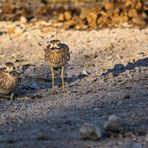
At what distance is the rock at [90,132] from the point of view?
7281 mm

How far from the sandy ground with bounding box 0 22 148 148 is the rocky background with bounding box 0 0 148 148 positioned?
0.01 meters

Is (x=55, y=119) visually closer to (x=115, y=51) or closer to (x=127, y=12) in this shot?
(x=115, y=51)

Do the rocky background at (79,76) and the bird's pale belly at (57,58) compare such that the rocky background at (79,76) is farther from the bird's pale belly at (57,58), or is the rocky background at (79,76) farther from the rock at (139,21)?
the bird's pale belly at (57,58)

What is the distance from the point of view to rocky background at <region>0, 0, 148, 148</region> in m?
7.56

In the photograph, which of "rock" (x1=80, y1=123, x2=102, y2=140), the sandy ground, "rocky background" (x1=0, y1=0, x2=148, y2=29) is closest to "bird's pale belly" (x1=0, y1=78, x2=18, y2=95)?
the sandy ground

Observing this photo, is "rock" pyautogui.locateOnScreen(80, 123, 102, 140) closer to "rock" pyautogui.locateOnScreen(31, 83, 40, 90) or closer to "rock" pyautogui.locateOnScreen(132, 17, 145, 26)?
"rock" pyautogui.locateOnScreen(31, 83, 40, 90)

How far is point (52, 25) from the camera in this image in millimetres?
17016

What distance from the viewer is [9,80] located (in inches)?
405

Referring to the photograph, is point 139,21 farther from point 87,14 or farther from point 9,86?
point 9,86

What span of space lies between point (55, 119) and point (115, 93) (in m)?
1.77

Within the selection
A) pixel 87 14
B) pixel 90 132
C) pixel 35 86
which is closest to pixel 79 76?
pixel 35 86

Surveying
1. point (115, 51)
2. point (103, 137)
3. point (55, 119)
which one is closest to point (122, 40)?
point (115, 51)

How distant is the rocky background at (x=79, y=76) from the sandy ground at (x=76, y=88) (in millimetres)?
10

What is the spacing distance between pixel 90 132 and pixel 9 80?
3.23m
